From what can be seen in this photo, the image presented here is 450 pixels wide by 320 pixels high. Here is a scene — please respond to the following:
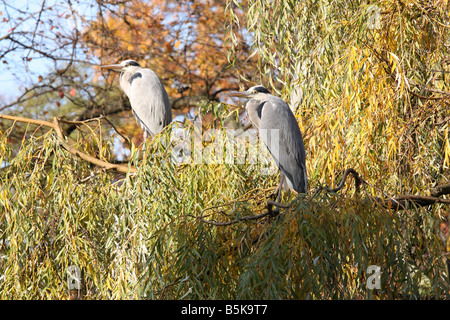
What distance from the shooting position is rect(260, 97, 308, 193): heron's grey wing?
271 centimetres

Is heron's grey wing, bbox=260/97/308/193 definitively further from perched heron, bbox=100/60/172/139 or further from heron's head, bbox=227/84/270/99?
perched heron, bbox=100/60/172/139

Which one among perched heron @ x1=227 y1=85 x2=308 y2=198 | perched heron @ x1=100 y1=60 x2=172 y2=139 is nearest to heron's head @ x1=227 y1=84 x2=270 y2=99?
perched heron @ x1=227 y1=85 x2=308 y2=198

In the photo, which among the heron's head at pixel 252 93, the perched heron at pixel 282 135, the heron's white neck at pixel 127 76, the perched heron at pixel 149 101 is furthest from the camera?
the heron's white neck at pixel 127 76

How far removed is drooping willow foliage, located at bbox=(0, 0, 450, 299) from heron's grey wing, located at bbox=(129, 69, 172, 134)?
158 cm

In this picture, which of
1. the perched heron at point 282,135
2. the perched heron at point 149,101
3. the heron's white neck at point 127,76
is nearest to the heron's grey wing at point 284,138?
the perched heron at point 282,135

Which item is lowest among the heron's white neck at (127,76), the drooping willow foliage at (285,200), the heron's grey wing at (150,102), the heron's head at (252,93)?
the drooping willow foliage at (285,200)

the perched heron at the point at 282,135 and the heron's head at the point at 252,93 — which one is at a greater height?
the heron's head at the point at 252,93

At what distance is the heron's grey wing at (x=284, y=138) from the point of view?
2.71 metres

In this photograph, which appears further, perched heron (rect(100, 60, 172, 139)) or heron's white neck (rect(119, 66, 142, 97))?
heron's white neck (rect(119, 66, 142, 97))

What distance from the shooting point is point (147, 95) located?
14.0 feet

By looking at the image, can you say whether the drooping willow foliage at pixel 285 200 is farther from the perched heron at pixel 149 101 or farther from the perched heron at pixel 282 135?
the perched heron at pixel 149 101

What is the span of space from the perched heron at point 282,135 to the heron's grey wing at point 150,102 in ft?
5.00

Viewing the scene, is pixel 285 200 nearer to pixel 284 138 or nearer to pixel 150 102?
pixel 284 138
